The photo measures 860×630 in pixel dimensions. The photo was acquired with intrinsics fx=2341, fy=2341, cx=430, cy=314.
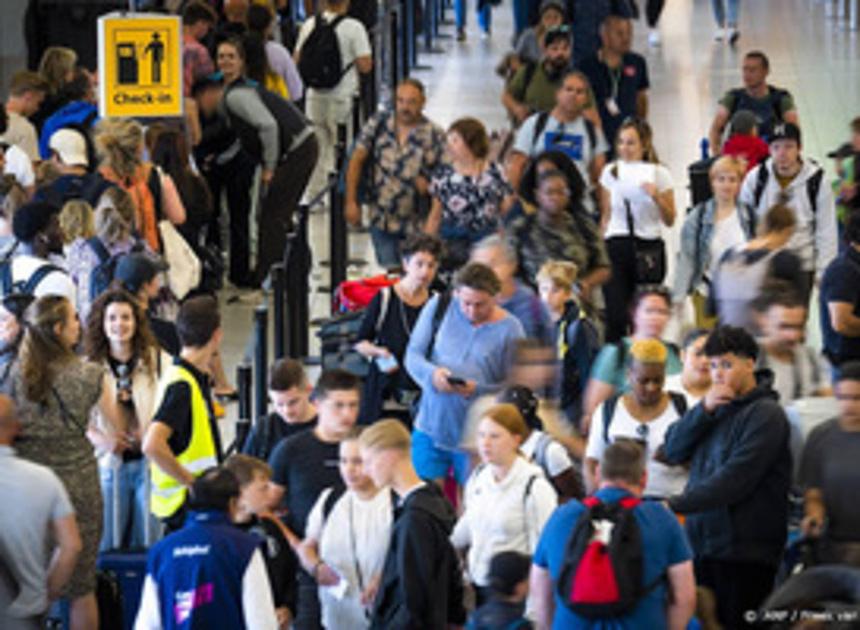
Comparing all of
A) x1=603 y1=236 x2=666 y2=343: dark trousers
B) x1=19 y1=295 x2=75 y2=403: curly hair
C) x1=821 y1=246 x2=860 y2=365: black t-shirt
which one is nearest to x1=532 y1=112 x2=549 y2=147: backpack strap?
x1=603 y1=236 x2=666 y2=343: dark trousers

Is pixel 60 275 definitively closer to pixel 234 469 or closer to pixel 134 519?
pixel 134 519

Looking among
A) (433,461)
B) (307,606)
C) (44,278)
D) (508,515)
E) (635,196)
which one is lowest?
(307,606)

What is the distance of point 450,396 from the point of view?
1159cm

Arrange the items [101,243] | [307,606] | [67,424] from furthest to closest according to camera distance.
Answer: [101,243] < [67,424] < [307,606]

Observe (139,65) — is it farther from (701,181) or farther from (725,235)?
(701,181)

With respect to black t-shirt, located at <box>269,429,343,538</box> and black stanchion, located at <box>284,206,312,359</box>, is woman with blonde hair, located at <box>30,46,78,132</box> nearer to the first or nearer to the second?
black stanchion, located at <box>284,206,312,359</box>

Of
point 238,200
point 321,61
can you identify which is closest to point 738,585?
point 238,200

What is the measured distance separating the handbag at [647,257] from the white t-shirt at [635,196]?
0.02 metres

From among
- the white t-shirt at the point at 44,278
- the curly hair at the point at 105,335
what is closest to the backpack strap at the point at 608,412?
the curly hair at the point at 105,335

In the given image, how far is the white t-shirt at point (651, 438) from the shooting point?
10.3 meters

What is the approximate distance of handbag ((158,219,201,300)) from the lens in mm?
13945

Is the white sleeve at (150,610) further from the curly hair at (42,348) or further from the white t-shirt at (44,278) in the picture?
the white t-shirt at (44,278)

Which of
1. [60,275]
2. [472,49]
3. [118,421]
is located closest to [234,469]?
[118,421]

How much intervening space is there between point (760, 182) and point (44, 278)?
4857 mm
